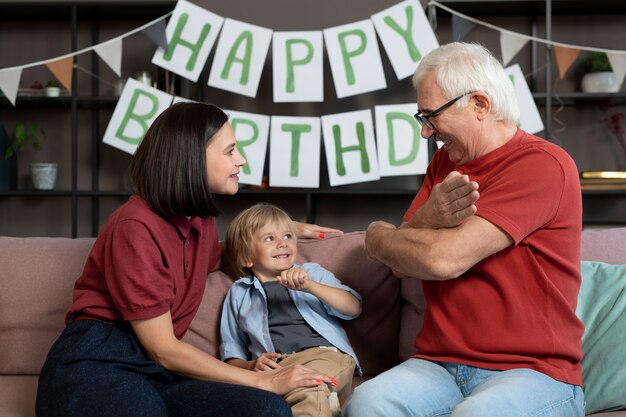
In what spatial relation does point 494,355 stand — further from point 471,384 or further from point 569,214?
point 569,214

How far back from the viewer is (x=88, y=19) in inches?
175

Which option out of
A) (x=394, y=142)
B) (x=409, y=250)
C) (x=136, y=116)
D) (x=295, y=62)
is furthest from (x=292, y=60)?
(x=409, y=250)

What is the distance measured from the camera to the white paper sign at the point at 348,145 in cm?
386

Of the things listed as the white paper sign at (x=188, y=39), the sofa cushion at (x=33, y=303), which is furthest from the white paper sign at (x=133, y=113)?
the sofa cushion at (x=33, y=303)

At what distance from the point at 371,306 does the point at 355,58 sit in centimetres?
202

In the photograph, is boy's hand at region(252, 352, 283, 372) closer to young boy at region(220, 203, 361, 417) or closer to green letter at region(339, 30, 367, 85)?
young boy at region(220, 203, 361, 417)

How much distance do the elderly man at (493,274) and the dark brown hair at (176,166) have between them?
446 millimetres

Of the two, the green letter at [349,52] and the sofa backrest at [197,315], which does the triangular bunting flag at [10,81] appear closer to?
the green letter at [349,52]

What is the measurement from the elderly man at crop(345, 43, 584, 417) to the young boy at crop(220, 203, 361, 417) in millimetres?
266

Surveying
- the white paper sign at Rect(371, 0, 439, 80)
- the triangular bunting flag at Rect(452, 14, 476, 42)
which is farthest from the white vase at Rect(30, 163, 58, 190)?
the triangular bunting flag at Rect(452, 14, 476, 42)

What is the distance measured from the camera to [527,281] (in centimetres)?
158

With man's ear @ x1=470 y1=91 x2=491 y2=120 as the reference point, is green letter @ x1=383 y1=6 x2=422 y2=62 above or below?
above

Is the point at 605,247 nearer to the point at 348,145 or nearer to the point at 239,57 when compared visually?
the point at 348,145

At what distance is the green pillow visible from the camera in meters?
1.71
